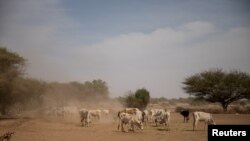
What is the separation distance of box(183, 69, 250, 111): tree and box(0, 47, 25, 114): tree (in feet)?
74.8

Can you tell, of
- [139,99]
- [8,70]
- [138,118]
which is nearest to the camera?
[138,118]

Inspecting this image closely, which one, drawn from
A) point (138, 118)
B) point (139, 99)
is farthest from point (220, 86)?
point (138, 118)

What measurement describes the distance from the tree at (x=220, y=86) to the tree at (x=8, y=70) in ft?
74.8

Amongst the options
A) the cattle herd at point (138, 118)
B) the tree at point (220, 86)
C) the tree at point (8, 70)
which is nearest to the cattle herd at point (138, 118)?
the cattle herd at point (138, 118)

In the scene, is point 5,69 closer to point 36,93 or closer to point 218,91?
point 36,93

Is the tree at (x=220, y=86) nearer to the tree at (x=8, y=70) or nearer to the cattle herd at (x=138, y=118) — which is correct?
the cattle herd at (x=138, y=118)

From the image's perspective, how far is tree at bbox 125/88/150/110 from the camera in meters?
41.7

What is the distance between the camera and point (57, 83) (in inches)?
2082

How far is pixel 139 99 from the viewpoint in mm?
41719

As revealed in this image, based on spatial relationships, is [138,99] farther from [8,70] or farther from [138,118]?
[138,118]

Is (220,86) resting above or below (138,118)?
above

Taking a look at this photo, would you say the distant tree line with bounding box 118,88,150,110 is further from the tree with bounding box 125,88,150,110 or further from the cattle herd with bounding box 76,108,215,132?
the cattle herd with bounding box 76,108,215,132

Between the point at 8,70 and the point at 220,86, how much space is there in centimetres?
2555

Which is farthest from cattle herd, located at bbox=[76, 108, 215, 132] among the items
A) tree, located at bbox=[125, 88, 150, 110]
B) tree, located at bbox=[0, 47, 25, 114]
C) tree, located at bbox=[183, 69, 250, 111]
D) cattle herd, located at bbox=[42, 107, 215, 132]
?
tree, located at bbox=[183, 69, 250, 111]
